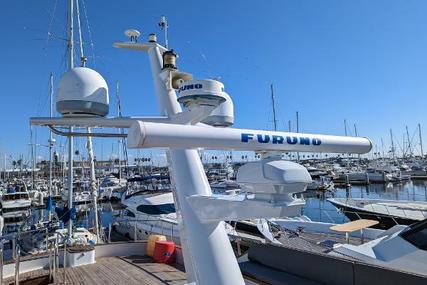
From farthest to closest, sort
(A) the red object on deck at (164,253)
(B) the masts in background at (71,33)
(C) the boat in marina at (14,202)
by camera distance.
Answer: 1. (C) the boat in marina at (14,202)
2. (B) the masts in background at (71,33)
3. (A) the red object on deck at (164,253)

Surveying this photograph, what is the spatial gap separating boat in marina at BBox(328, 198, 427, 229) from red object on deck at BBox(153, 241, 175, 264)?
362 inches

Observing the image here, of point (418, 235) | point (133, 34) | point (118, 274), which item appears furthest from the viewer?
point (118, 274)

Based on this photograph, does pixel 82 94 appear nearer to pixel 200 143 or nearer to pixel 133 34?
pixel 133 34

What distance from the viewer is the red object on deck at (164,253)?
7.66 m

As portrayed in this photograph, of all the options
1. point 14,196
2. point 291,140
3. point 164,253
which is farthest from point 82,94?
point 14,196

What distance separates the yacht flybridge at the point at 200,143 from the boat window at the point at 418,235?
3522 millimetres

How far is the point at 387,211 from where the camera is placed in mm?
16172

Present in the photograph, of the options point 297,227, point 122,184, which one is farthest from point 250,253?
point 122,184

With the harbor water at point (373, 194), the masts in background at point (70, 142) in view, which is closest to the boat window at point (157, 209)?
the masts in background at point (70, 142)

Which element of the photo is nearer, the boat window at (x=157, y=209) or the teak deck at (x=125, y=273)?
the teak deck at (x=125, y=273)

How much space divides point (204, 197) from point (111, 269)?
579 centimetres

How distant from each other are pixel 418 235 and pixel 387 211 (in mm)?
12868

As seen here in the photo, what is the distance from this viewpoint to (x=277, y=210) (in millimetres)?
1836

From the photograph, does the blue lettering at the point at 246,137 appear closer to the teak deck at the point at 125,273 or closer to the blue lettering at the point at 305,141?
the blue lettering at the point at 305,141
